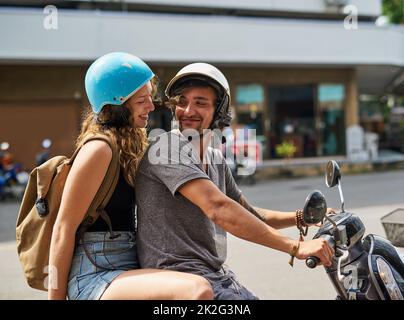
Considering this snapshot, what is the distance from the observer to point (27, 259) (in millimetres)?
2010

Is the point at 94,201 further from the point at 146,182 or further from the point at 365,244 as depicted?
the point at 365,244

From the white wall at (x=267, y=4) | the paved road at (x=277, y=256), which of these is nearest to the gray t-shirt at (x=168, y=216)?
the paved road at (x=277, y=256)

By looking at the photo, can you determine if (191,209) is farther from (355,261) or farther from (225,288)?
(355,261)

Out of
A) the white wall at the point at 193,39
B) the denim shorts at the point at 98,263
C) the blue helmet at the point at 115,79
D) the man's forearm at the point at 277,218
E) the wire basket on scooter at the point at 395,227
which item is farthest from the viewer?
the white wall at the point at 193,39

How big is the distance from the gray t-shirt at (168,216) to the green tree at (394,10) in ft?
93.7

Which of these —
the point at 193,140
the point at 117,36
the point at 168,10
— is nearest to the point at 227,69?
the point at 168,10

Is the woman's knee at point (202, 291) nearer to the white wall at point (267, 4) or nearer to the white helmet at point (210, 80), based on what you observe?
the white helmet at point (210, 80)

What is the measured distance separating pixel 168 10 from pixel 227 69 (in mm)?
3045

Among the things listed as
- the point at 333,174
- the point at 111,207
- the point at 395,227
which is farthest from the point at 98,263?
the point at 395,227

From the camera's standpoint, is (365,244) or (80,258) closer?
(80,258)

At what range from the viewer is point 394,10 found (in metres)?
28.0

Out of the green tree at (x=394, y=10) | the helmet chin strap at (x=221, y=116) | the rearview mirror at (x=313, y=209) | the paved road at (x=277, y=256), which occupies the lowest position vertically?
the paved road at (x=277, y=256)

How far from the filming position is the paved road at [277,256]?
4957mm

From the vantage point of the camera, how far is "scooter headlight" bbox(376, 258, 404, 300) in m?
1.97
